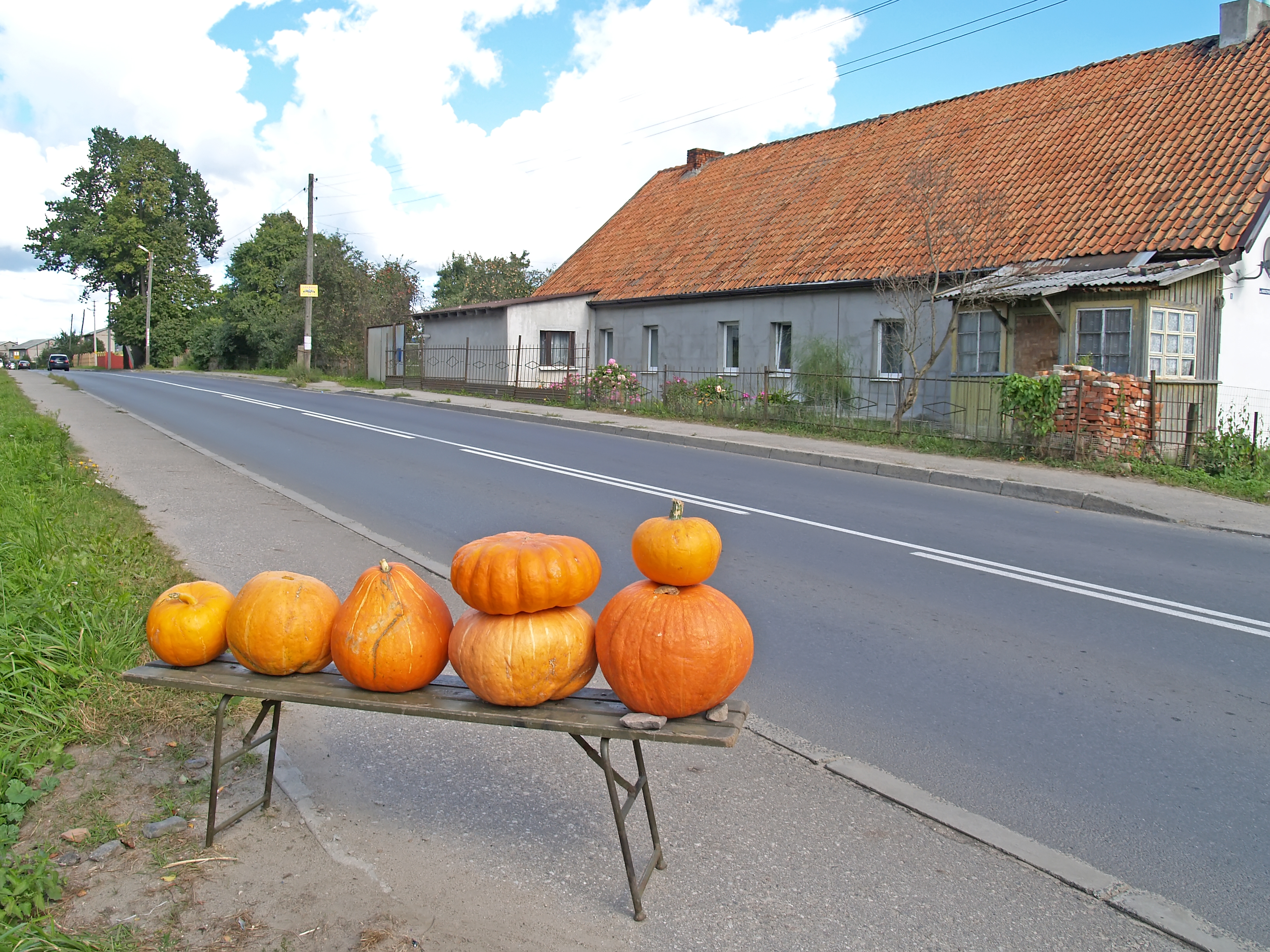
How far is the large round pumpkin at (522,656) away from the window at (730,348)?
2283 cm

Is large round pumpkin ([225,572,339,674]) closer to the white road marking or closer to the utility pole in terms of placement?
the white road marking

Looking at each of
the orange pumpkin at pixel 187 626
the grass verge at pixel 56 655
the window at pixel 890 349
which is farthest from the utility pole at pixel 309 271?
the orange pumpkin at pixel 187 626

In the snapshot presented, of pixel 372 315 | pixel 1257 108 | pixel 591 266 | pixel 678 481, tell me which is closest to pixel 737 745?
pixel 678 481

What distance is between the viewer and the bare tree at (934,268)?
18.2m

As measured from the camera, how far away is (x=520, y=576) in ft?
10.0

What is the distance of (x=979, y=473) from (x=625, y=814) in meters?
11.7

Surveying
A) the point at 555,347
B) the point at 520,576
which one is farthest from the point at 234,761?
the point at 555,347

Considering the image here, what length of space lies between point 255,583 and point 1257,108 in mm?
20619

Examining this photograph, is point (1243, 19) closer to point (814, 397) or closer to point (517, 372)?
point (814, 397)

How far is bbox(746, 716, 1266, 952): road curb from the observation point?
2914 millimetres

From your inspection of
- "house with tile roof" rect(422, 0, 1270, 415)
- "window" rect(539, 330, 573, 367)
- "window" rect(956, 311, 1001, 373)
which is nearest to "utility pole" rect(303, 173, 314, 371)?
"house with tile roof" rect(422, 0, 1270, 415)

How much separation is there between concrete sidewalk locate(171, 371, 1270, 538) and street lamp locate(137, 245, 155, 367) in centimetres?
5527

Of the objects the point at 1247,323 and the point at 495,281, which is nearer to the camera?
the point at 1247,323

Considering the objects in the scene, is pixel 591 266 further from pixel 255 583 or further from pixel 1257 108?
pixel 255 583
